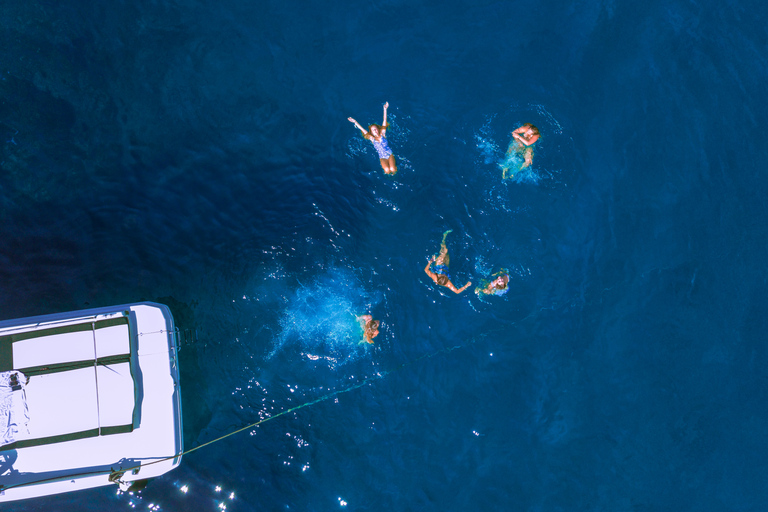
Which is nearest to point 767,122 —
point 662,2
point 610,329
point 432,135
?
point 662,2

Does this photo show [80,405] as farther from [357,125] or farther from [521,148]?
[521,148]

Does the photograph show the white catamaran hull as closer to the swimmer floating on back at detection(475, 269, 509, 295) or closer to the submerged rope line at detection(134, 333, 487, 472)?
the submerged rope line at detection(134, 333, 487, 472)

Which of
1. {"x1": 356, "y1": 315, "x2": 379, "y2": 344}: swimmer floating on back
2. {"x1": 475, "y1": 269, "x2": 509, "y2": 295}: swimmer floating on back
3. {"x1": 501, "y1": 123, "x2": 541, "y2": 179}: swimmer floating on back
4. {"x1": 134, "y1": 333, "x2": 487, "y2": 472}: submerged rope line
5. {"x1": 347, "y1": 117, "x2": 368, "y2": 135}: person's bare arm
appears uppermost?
{"x1": 347, "y1": 117, "x2": 368, "y2": 135}: person's bare arm

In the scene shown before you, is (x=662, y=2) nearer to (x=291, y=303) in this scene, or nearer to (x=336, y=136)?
(x=336, y=136)

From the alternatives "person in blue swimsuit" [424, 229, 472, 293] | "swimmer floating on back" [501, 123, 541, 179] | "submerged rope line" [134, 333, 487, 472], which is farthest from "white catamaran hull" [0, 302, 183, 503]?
"swimmer floating on back" [501, 123, 541, 179]

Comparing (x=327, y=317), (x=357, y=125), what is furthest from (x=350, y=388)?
(x=357, y=125)
